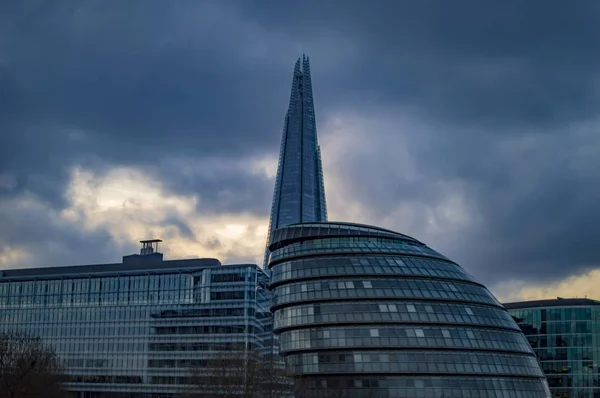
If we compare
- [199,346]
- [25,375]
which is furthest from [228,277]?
[25,375]

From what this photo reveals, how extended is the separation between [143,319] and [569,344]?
321 feet

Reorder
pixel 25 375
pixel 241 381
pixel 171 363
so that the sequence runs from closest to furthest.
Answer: pixel 241 381
pixel 25 375
pixel 171 363

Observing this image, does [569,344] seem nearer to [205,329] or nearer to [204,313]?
[205,329]

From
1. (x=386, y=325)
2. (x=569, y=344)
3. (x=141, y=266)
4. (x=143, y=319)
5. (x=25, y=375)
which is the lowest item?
(x=25, y=375)

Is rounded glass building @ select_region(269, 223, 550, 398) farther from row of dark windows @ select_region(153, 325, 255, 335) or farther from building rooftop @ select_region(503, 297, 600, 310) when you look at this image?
building rooftop @ select_region(503, 297, 600, 310)

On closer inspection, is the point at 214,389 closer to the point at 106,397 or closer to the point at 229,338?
the point at 229,338

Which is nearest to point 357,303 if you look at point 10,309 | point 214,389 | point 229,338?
point 214,389

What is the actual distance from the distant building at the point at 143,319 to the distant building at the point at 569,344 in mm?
64403

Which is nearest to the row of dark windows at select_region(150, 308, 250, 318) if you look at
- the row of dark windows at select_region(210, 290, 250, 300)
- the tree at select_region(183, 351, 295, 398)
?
the row of dark windows at select_region(210, 290, 250, 300)

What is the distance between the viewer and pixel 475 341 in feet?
323

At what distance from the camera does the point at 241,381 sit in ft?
303

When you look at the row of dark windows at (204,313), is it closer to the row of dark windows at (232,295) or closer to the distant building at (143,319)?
the distant building at (143,319)

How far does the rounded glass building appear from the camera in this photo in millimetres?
94312

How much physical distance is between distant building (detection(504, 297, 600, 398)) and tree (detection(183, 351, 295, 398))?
336 ft
